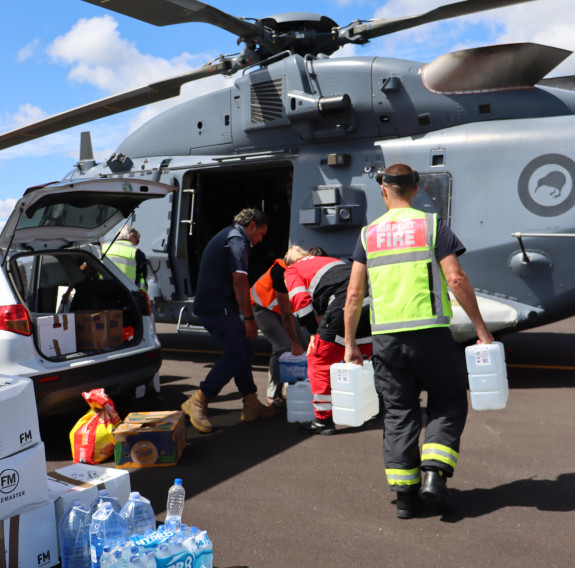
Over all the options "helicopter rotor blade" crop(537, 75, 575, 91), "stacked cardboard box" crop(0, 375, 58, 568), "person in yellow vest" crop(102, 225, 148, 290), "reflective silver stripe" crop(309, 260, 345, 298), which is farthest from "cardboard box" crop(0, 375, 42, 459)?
"helicopter rotor blade" crop(537, 75, 575, 91)

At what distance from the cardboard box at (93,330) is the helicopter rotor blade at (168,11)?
287cm

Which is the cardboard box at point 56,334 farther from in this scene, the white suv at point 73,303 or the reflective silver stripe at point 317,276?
the reflective silver stripe at point 317,276

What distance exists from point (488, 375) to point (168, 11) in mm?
4642

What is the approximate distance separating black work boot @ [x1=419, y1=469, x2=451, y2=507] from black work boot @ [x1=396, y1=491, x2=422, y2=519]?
7cm

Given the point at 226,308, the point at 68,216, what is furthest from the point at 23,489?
the point at 68,216

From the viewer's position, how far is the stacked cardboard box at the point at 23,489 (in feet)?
8.84

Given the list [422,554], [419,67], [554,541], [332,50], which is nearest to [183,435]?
[422,554]

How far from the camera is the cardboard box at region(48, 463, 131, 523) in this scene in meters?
2.95

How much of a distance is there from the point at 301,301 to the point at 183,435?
1.39 metres

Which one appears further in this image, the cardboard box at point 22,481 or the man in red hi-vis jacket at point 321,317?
the man in red hi-vis jacket at point 321,317

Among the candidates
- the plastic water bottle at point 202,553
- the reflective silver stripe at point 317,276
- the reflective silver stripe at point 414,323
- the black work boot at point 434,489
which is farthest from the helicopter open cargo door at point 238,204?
the plastic water bottle at point 202,553

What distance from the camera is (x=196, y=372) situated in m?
7.68

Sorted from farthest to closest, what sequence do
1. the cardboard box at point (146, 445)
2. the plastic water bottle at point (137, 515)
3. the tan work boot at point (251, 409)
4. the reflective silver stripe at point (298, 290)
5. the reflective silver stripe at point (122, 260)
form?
the reflective silver stripe at point (122, 260)
the tan work boot at point (251, 409)
the reflective silver stripe at point (298, 290)
the cardboard box at point (146, 445)
the plastic water bottle at point (137, 515)

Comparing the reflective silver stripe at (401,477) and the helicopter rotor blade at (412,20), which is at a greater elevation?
the helicopter rotor blade at (412,20)
